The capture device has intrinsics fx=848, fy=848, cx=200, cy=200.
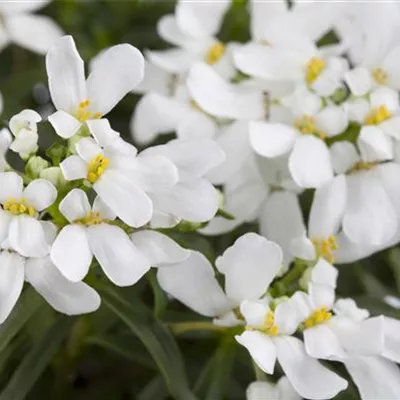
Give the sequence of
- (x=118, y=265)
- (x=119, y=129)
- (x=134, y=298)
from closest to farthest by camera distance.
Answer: (x=118, y=265)
(x=134, y=298)
(x=119, y=129)

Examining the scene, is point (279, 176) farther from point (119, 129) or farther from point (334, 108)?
point (119, 129)

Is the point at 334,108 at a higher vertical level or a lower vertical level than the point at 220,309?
higher

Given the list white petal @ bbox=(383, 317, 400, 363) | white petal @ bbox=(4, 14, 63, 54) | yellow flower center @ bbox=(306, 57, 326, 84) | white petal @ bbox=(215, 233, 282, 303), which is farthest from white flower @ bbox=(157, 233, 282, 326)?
white petal @ bbox=(4, 14, 63, 54)

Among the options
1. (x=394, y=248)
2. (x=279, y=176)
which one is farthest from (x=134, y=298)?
(x=394, y=248)

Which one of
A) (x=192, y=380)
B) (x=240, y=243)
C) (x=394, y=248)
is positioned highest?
(x=240, y=243)

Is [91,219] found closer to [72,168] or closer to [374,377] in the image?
[72,168]

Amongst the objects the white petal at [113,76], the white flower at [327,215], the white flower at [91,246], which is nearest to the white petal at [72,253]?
the white flower at [91,246]

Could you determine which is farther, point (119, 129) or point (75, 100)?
point (119, 129)
